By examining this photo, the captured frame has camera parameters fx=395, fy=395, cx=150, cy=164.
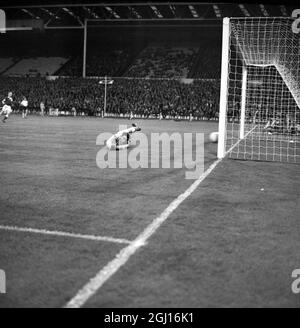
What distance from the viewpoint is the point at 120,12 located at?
41.8 meters

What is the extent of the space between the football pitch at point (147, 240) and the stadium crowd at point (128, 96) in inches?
1003

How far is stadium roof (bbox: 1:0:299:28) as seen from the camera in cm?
3722

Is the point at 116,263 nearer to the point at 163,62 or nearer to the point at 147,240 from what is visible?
the point at 147,240

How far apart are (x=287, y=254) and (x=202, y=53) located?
4029cm

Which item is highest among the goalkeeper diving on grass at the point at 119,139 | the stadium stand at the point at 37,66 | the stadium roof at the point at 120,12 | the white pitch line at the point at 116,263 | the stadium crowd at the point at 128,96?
the stadium roof at the point at 120,12

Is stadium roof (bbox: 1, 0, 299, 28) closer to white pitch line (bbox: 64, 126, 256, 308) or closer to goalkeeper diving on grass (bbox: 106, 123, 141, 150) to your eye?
goalkeeper diving on grass (bbox: 106, 123, 141, 150)

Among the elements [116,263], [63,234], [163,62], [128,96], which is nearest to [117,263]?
[116,263]

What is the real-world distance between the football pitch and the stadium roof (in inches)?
1282

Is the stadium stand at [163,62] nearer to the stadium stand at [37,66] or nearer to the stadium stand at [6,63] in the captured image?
the stadium stand at [37,66]

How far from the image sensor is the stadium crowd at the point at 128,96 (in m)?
32.9

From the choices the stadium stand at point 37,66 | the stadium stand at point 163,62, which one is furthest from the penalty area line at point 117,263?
the stadium stand at point 37,66

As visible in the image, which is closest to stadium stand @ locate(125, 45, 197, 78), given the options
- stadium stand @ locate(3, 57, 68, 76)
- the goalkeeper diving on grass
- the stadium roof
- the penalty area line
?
the stadium roof

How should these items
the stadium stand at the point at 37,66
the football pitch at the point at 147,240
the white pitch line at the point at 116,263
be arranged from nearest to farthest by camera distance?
the white pitch line at the point at 116,263 < the football pitch at the point at 147,240 < the stadium stand at the point at 37,66

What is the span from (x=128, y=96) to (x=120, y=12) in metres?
12.0
